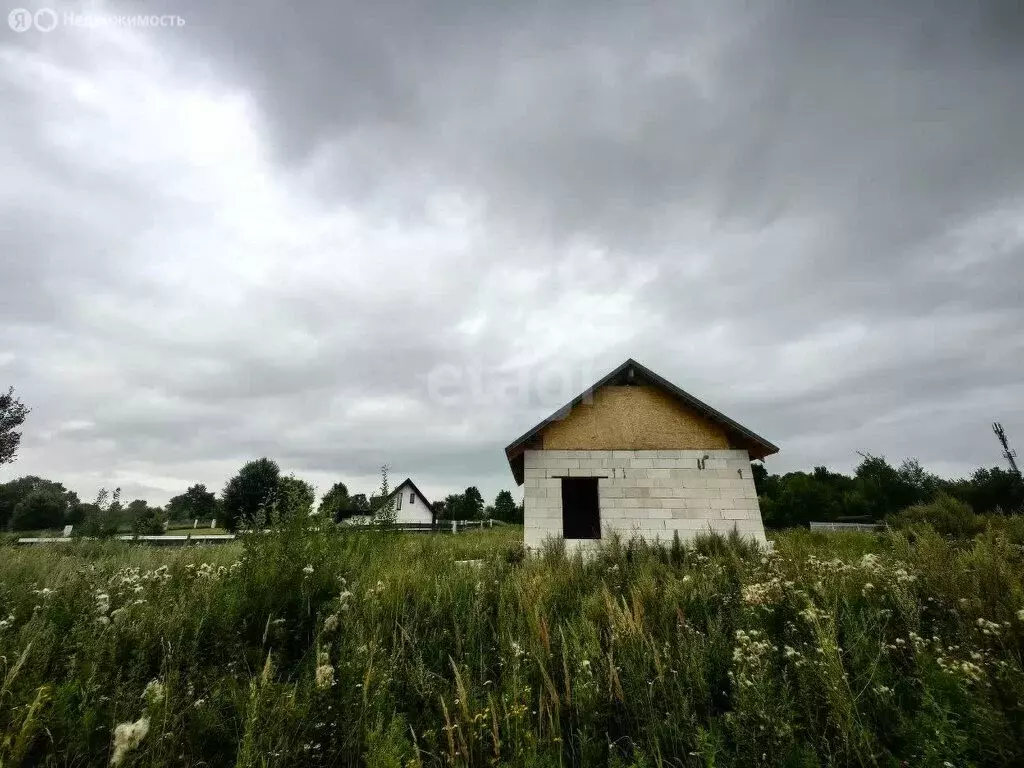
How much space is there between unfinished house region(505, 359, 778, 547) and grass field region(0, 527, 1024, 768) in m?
4.42

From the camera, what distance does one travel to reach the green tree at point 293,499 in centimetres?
524

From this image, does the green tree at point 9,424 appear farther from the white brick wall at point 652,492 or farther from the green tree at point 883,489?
the green tree at point 883,489

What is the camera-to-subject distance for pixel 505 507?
199 ft

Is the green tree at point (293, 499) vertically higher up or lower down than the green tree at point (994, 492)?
lower down

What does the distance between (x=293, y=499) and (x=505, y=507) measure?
57.8 m

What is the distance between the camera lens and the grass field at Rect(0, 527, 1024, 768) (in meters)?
2.40

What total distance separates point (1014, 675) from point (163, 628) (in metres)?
6.71

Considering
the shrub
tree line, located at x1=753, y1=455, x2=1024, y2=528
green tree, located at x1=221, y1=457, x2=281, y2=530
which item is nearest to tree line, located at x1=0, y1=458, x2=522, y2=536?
green tree, located at x1=221, y1=457, x2=281, y2=530

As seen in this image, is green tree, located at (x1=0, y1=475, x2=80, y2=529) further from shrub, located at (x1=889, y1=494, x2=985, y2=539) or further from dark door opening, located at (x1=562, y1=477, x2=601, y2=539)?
shrub, located at (x1=889, y1=494, x2=985, y2=539)

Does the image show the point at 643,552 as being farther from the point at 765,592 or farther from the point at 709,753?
the point at 709,753

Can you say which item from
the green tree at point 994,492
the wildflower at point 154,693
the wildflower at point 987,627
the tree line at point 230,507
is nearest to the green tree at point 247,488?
the tree line at point 230,507

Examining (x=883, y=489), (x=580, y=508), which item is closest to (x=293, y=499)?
(x=580, y=508)

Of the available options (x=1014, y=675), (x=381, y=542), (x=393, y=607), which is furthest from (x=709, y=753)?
(x=381, y=542)

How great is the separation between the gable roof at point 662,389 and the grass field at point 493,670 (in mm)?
4902
